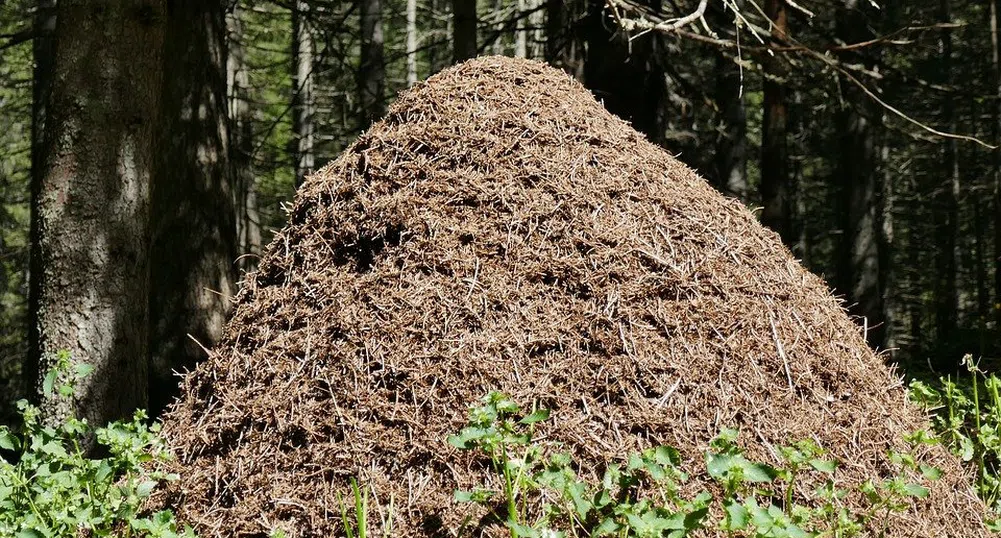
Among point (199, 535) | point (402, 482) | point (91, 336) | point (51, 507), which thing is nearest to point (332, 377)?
point (402, 482)

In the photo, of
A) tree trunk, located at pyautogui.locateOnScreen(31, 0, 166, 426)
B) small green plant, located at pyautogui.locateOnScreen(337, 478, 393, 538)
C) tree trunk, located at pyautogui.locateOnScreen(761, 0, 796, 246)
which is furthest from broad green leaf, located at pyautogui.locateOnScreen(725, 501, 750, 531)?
tree trunk, located at pyautogui.locateOnScreen(761, 0, 796, 246)

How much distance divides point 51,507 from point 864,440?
2981mm

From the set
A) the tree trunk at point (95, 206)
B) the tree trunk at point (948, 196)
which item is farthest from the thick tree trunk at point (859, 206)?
the tree trunk at point (95, 206)

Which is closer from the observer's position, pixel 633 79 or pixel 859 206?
pixel 633 79

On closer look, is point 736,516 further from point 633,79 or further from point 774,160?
point 774,160

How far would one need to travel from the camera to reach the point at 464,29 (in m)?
7.54

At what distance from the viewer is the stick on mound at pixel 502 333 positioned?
309cm

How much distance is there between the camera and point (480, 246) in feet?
11.6

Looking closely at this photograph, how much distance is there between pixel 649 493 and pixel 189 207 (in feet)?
15.3

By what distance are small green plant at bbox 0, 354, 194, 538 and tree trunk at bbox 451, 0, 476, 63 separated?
484 cm

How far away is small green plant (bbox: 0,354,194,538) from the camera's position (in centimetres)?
299

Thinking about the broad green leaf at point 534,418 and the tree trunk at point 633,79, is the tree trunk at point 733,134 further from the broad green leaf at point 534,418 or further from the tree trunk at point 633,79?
the broad green leaf at point 534,418

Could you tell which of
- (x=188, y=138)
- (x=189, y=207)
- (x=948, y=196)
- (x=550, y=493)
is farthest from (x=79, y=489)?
(x=948, y=196)

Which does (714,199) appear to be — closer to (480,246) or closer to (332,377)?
(480,246)
